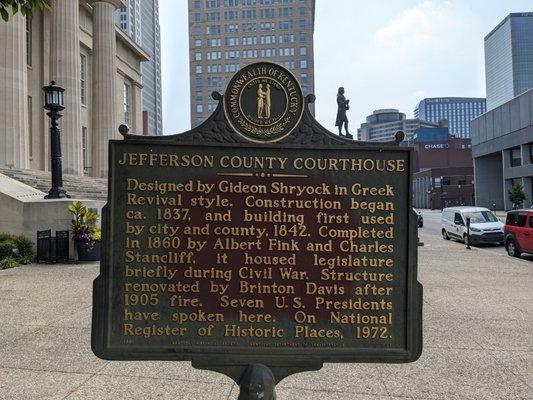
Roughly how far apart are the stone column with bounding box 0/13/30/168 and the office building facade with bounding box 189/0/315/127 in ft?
358

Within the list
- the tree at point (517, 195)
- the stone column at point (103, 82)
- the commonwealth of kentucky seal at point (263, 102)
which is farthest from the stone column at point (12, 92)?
the tree at point (517, 195)

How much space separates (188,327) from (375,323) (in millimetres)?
1238

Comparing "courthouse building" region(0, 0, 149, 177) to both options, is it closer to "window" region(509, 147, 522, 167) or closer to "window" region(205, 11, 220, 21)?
"window" region(509, 147, 522, 167)

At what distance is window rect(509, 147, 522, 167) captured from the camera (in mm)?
65125

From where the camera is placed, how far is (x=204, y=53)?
132750 mm

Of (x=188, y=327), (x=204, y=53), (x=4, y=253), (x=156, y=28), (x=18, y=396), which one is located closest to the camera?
(x=188, y=327)

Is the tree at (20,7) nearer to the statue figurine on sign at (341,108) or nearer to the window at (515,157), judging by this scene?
the statue figurine on sign at (341,108)

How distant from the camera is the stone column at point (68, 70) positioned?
82.2 feet

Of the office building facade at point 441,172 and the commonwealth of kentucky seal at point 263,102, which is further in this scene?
the office building facade at point 441,172

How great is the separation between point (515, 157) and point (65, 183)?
65020 mm

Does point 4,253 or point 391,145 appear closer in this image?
point 391,145

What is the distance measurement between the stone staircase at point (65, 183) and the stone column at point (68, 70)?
1696mm

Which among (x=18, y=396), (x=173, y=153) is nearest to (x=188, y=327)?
(x=173, y=153)

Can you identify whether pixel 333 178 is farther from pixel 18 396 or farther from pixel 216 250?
pixel 18 396
